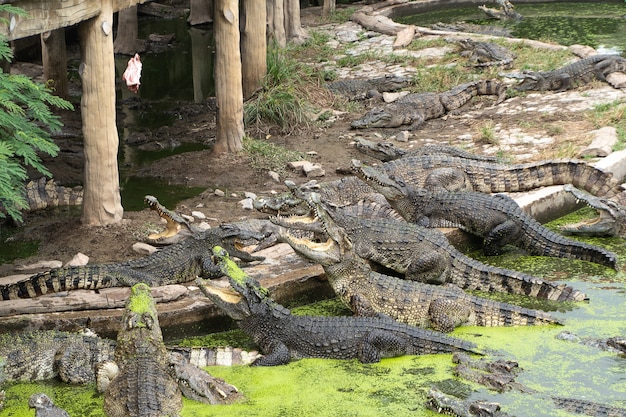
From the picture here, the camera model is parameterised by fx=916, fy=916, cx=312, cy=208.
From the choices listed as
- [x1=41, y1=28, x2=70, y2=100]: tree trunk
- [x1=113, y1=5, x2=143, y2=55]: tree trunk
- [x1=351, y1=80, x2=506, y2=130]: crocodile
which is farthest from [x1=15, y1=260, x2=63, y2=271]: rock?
[x1=113, y1=5, x2=143, y2=55]: tree trunk

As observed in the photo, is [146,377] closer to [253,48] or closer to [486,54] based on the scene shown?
[253,48]

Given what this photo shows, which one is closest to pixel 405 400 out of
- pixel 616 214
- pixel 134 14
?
pixel 616 214

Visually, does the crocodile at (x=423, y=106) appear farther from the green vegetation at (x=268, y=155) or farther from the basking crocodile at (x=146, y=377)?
the basking crocodile at (x=146, y=377)

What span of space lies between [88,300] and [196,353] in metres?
1.04

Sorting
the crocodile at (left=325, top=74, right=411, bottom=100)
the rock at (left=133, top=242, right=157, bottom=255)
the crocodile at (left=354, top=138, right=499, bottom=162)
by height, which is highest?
the crocodile at (left=325, top=74, right=411, bottom=100)

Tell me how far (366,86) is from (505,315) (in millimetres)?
7218

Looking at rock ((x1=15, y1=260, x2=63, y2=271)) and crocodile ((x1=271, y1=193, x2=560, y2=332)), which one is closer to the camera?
crocodile ((x1=271, y1=193, x2=560, y2=332))

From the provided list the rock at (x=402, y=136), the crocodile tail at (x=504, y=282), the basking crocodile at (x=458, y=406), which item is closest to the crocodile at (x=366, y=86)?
the rock at (x=402, y=136)

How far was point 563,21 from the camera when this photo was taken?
18.7 meters

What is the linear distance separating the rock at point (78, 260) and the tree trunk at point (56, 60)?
18.0 ft

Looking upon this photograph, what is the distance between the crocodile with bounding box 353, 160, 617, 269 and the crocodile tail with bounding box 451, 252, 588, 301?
0.71 m

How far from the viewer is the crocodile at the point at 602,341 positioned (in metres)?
5.64

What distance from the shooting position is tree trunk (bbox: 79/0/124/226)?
778 centimetres

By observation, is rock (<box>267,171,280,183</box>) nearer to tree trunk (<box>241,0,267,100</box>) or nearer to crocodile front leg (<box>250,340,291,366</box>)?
tree trunk (<box>241,0,267,100</box>)
